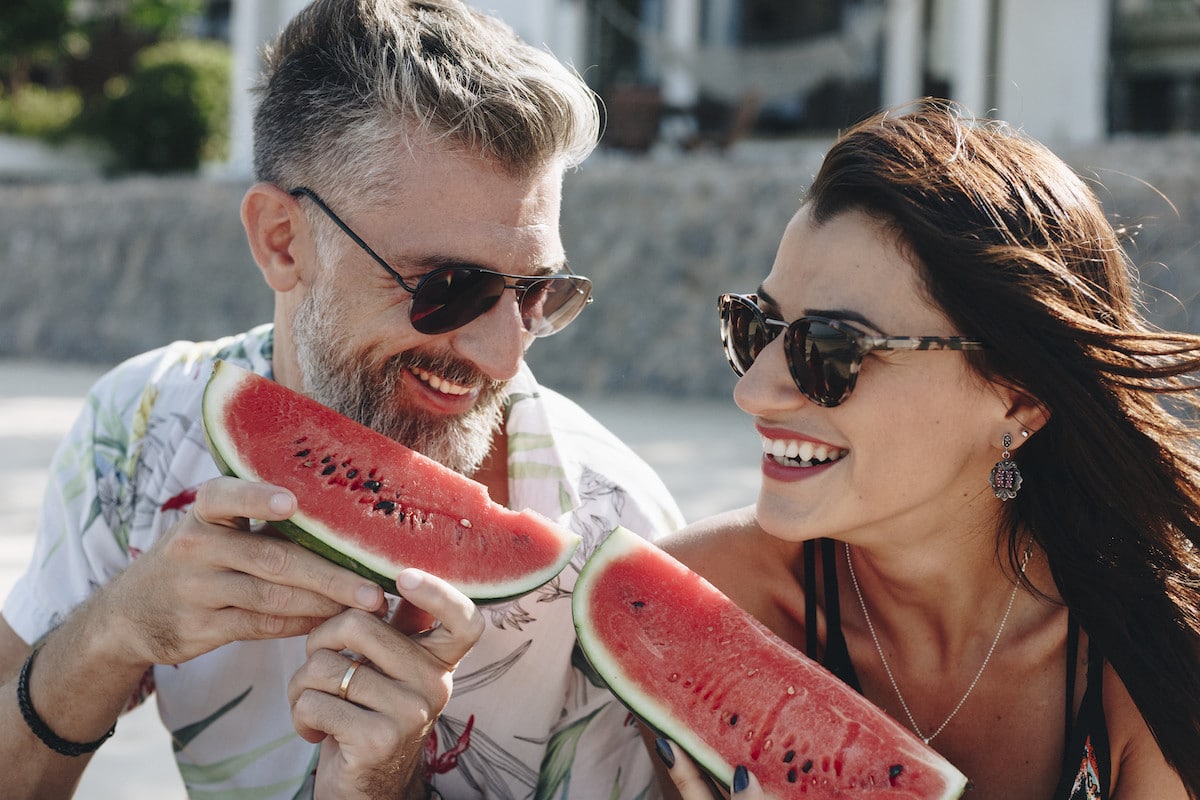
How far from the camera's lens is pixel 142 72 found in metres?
21.1

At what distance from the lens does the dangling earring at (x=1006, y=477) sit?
2672mm

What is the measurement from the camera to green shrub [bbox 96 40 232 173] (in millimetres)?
20594

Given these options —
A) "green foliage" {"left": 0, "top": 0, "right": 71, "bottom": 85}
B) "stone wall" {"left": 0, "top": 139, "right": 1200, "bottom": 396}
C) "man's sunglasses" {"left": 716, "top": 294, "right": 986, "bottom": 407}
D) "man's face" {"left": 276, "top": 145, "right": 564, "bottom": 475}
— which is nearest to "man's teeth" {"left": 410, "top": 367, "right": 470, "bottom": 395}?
"man's face" {"left": 276, "top": 145, "right": 564, "bottom": 475}

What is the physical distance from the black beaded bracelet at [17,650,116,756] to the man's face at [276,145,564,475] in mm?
942

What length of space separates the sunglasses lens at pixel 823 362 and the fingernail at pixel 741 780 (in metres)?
0.79

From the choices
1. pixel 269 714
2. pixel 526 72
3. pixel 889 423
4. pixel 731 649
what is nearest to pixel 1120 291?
pixel 889 423

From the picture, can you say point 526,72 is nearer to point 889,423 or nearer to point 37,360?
point 889,423

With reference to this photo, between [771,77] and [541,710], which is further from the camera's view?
[771,77]

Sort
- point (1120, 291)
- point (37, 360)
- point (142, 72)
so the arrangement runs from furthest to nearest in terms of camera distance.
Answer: point (142, 72)
point (37, 360)
point (1120, 291)

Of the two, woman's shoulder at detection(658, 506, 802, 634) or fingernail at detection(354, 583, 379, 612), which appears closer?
fingernail at detection(354, 583, 379, 612)

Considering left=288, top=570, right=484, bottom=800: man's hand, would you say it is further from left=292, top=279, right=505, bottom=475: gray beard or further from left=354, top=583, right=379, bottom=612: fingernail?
left=292, top=279, right=505, bottom=475: gray beard

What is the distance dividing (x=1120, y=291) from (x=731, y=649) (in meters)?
1.24

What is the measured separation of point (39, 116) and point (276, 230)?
2177cm

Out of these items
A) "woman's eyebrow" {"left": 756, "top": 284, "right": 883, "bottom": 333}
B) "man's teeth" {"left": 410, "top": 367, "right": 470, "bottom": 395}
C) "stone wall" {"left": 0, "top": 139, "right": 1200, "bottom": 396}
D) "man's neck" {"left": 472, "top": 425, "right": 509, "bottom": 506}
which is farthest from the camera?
"stone wall" {"left": 0, "top": 139, "right": 1200, "bottom": 396}
